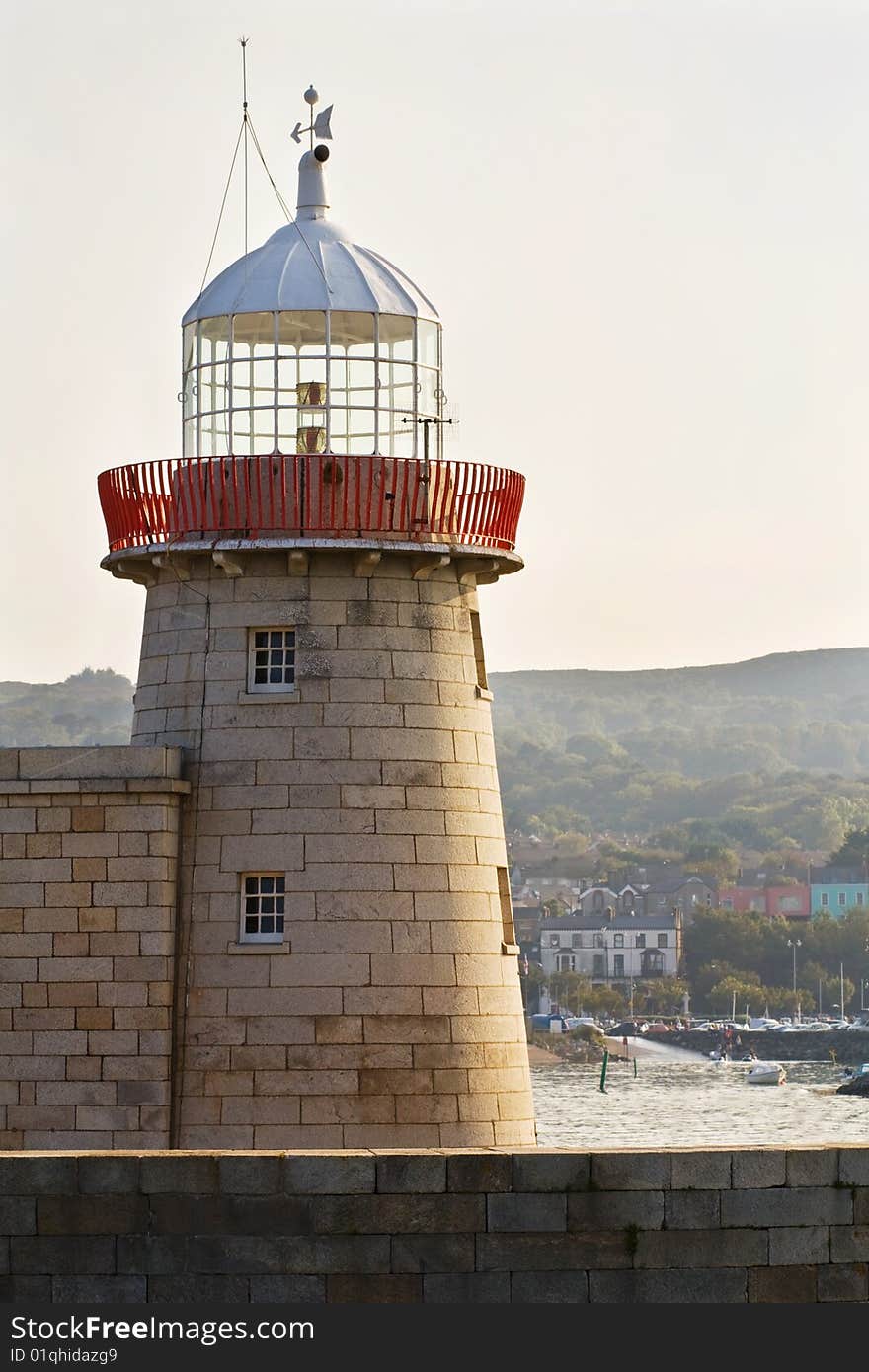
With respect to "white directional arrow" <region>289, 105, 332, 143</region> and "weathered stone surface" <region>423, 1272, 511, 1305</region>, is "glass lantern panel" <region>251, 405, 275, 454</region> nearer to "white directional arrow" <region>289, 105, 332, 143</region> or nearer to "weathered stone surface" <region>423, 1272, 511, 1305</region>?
"white directional arrow" <region>289, 105, 332, 143</region>

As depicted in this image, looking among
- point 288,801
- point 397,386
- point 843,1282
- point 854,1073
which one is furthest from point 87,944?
point 854,1073

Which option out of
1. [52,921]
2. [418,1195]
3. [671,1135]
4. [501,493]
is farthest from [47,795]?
[671,1135]

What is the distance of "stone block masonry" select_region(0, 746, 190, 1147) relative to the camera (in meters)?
20.2

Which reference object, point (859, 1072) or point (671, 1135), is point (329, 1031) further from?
point (859, 1072)

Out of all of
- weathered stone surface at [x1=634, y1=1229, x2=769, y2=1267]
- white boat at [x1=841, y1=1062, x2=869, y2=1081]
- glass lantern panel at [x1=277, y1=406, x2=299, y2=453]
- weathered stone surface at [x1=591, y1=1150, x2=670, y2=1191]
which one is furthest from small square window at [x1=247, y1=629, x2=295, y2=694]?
white boat at [x1=841, y1=1062, x2=869, y2=1081]

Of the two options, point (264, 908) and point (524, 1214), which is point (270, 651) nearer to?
point (264, 908)

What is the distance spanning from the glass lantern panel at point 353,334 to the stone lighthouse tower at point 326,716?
0.03 metres

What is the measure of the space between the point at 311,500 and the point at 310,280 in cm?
191

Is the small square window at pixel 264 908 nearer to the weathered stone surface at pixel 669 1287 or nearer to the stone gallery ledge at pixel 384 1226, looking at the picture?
the stone gallery ledge at pixel 384 1226

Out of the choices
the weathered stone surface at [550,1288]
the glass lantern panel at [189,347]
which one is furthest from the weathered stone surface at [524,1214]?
the glass lantern panel at [189,347]

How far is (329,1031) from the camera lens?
20391 mm

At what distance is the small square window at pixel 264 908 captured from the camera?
67.7 ft

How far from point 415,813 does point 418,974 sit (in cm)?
130

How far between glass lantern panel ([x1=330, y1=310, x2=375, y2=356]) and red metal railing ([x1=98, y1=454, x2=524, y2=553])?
1.20 m
